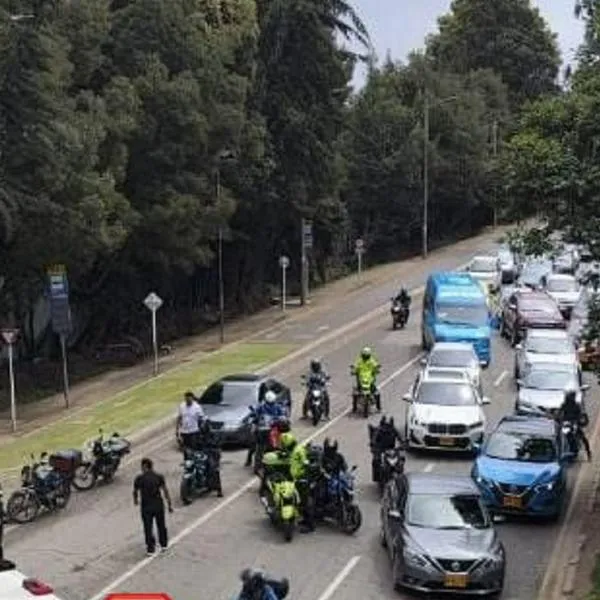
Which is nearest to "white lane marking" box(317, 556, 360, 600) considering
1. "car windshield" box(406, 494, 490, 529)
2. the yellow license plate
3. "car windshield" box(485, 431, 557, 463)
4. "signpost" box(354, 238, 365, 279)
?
"car windshield" box(406, 494, 490, 529)

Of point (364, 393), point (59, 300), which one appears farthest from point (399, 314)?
point (59, 300)

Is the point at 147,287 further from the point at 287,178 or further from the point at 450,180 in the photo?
the point at 450,180

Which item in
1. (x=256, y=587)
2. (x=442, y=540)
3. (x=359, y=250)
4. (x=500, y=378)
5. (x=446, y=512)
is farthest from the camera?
(x=359, y=250)

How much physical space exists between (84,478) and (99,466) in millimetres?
381

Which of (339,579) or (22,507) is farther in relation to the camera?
(22,507)

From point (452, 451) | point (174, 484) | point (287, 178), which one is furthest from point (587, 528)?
point (287, 178)

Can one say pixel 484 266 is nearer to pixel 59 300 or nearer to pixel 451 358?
pixel 451 358

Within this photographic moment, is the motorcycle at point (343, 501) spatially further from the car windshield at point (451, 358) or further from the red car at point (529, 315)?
the red car at point (529, 315)

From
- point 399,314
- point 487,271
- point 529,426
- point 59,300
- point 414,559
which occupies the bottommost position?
point 399,314

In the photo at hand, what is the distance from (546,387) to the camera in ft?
103

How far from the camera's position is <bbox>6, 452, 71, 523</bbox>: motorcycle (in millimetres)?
22891

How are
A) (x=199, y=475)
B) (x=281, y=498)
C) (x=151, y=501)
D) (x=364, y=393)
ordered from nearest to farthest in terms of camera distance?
1. (x=151, y=501)
2. (x=281, y=498)
3. (x=199, y=475)
4. (x=364, y=393)

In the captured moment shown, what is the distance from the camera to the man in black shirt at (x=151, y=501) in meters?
20.0

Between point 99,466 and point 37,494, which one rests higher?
point 37,494
